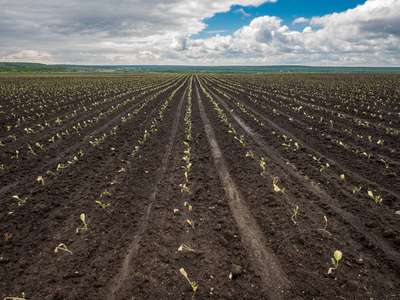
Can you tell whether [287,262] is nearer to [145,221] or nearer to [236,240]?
[236,240]

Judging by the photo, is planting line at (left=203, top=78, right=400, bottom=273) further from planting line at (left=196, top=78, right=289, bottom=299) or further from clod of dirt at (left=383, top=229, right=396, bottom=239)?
planting line at (left=196, top=78, right=289, bottom=299)

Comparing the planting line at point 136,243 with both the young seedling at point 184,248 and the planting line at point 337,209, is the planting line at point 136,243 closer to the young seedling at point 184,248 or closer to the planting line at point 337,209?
the young seedling at point 184,248

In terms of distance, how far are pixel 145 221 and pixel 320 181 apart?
466 centimetres

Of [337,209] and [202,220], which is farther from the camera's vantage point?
[337,209]

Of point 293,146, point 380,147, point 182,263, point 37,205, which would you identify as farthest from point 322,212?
point 37,205

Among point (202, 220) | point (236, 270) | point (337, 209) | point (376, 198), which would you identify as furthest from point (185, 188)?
point (376, 198)

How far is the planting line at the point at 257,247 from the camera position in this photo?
298 centimetres

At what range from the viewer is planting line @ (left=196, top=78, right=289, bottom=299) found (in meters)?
2.98

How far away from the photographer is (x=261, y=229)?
409 centimetres

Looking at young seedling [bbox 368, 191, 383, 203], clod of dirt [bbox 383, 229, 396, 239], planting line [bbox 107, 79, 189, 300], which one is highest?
young seedling [bbox 368, 191, 383, 203]

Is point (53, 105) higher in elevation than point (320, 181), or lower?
higher

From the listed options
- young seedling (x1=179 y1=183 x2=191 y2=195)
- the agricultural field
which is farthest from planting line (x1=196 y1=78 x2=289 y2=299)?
young seedling (x1=179 y1=183 x2=191 y2=195)

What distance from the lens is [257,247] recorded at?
3676mm

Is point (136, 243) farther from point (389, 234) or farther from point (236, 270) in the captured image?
point (389, 234)
